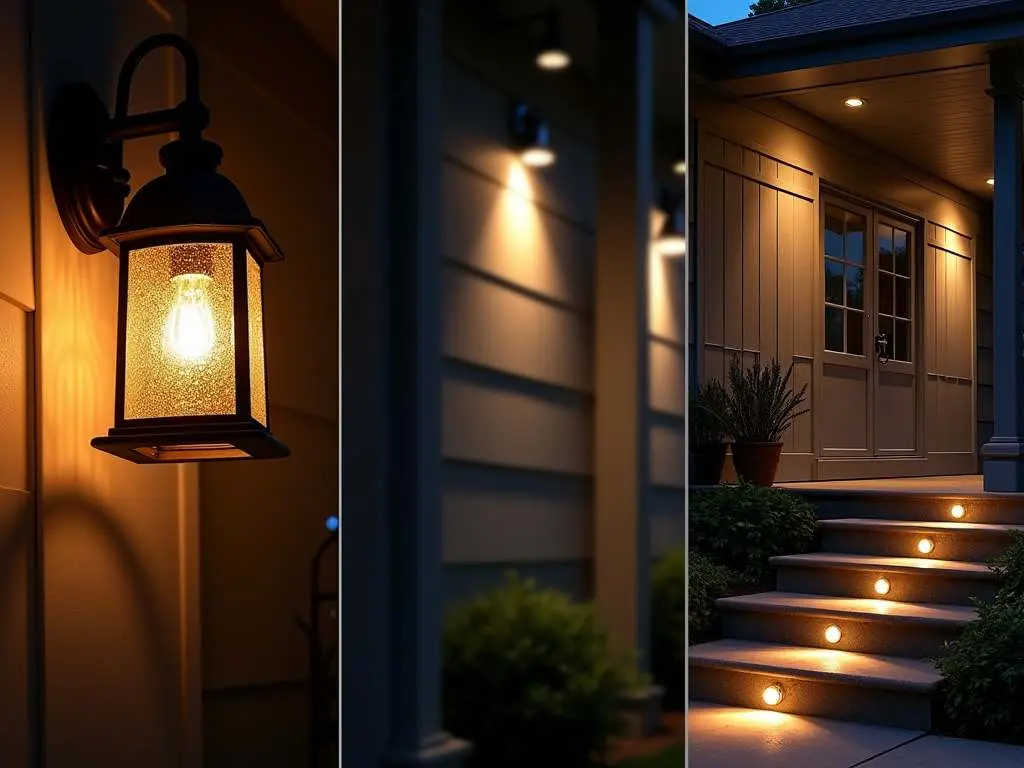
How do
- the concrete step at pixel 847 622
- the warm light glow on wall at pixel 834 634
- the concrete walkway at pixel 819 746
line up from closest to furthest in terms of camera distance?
the concrete walkway at pixel 819 746 < the concrete step at pixel 847 622 < the warm light glow on wall at pixel 834 634

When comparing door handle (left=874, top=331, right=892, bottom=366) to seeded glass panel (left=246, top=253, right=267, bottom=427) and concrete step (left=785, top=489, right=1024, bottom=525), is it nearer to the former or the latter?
concrete step (left=785, top=489, right=1024, bottom=525)

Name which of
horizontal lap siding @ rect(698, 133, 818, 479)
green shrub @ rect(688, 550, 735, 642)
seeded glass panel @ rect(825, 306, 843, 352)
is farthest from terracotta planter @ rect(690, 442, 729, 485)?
seeded glass panel @ rect(825, 306, 843, 352)

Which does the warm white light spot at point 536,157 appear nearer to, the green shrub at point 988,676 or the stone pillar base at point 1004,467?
the green shrub at point 988,676

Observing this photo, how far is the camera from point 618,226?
55 centimetres

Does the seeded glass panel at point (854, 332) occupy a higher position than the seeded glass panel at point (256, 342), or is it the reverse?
the seeded glass panel at point (854, 332)

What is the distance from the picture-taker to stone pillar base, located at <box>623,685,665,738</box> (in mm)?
538

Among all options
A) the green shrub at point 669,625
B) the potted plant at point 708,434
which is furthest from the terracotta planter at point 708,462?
the green shrub at point 669,625

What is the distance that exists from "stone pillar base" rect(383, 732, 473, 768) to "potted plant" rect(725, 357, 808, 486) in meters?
6.14

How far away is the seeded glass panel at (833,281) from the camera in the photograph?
8.19 m

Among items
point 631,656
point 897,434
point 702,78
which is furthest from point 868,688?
point 897,434

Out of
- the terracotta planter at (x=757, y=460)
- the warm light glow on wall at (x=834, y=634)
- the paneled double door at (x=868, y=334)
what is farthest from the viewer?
the paneled double door at (x=868, y=334)

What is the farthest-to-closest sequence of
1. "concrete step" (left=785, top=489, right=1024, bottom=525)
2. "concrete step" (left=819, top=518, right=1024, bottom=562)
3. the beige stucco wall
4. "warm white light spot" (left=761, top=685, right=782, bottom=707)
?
"concrete step" (left=785, top=489, right=1024, bottom=525)
"concrete step" (left=819, top=518, right=1024, bottom=562)
"warm white light spot" (left=761, top=685, right=782, bottom=707)
the beige stucco wall

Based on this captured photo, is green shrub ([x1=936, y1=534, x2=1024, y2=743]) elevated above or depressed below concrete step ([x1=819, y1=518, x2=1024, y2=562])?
below

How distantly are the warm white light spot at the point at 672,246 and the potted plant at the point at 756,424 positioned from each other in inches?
238
